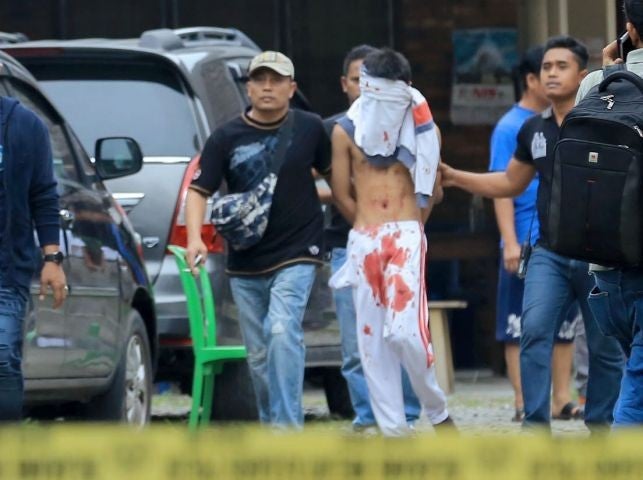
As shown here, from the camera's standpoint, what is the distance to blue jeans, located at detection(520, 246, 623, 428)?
791 centimetres

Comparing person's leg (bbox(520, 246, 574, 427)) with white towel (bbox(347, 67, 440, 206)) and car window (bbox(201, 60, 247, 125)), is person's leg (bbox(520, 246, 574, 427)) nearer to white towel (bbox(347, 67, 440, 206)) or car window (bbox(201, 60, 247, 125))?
white towel (bbox(347, 67, 440, 206))

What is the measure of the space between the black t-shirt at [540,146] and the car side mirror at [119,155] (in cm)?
186

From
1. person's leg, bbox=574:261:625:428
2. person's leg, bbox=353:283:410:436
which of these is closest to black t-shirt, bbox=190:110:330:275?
person's leg, bbox=353:283:410:436

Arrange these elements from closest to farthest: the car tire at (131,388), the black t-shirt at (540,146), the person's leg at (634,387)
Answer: the person's leg at (634,387) < the black t-shirt at (540,146) < the car tire at (131,388)

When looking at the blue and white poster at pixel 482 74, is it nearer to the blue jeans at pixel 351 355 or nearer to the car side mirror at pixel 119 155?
the blue jeans at pixel 351 355

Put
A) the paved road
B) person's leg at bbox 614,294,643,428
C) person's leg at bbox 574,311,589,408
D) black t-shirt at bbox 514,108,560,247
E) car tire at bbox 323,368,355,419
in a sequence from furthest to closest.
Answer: person's leg at bbox 574,311,589,408 → car tire at bbox 323,368,355,419 → the paved road → black t-shirt at bbox 514,108,560,247 → person's leg at bbox 614,294,643,428

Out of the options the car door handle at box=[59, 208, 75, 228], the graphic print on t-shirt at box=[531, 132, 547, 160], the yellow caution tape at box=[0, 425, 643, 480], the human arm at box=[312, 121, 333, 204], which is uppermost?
the yellow caution tape at box=[0, 425, 643, 480]

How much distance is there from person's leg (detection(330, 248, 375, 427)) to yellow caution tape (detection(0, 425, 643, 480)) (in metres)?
6.06

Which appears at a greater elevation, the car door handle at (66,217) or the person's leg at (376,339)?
the car door handle at (66,217)

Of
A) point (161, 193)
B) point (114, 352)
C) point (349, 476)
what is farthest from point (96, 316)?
point (349, 476)

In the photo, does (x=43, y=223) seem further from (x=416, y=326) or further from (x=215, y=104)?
(x=215, y=104)

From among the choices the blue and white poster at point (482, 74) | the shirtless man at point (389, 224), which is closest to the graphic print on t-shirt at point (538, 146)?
the shirtless man at point (389, 224)

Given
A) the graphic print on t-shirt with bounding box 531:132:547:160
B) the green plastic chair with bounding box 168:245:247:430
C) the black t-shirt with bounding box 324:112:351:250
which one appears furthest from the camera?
the black t-shirt with bounding box 324:112:351:250

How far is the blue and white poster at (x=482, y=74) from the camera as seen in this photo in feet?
48.6
